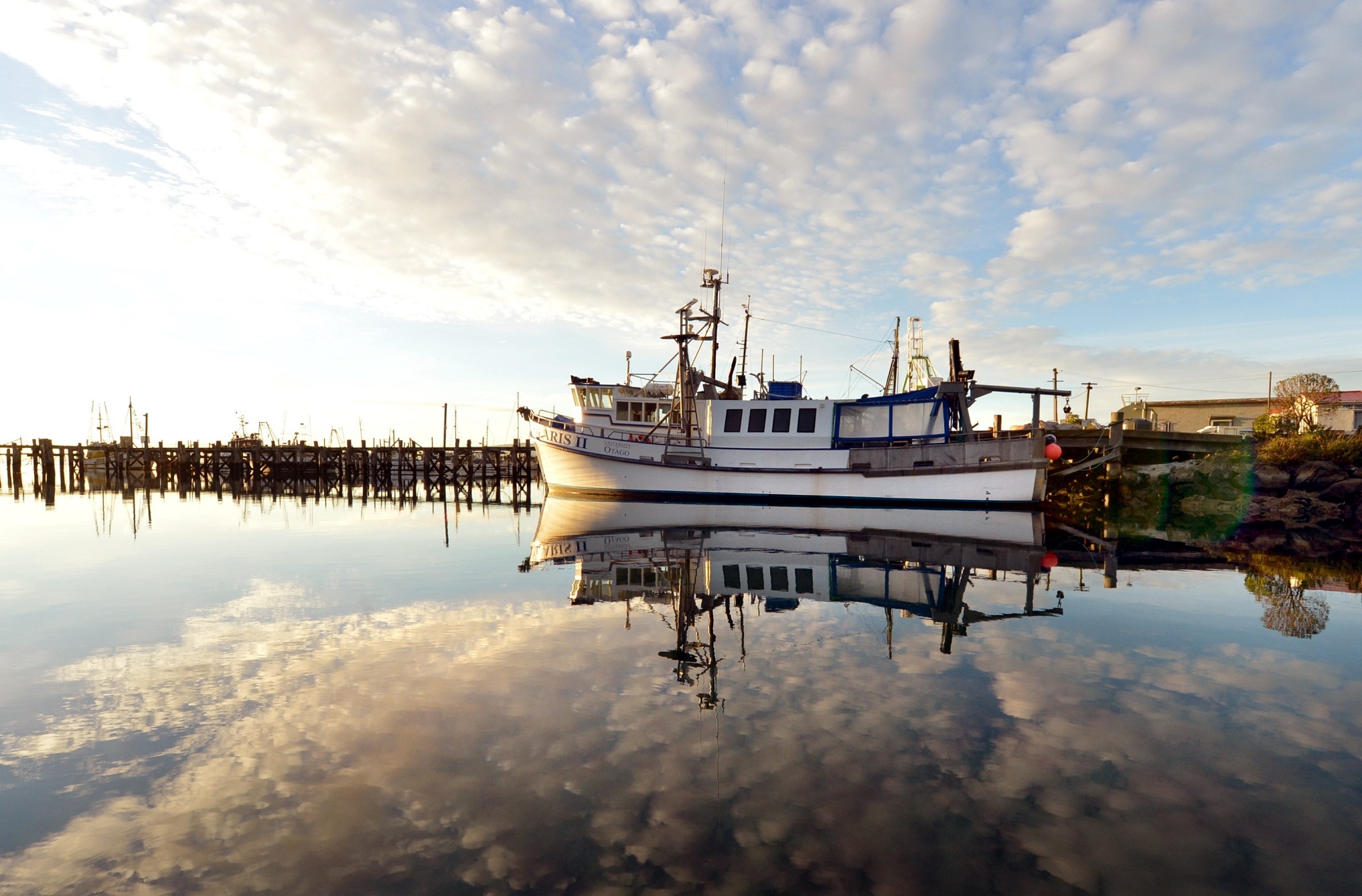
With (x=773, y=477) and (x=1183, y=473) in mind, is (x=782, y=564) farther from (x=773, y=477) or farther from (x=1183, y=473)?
(x=1183, y=473)

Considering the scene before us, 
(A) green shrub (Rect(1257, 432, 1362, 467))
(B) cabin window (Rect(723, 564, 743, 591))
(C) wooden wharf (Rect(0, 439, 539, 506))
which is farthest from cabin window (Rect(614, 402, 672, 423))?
(A) green shrub (Rect(1257, 432, 1362, 467))

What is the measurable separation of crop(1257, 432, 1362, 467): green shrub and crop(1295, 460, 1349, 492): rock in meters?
0.42

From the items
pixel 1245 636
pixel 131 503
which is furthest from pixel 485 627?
pixel 131 503

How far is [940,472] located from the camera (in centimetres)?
2350

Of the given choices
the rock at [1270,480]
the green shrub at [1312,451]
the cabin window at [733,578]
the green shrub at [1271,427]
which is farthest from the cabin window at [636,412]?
the green shrub at [1271,427]

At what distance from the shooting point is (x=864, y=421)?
25.4 meters

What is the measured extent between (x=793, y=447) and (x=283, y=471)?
5555 cm

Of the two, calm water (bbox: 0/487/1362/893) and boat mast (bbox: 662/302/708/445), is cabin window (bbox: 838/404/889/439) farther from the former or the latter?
calm water (bbox: 0/487/1362/893)

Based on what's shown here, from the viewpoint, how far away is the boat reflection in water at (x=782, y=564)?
8695mm

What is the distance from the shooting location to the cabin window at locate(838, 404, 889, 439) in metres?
25.2

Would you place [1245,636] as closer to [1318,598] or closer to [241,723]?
[1318,598]

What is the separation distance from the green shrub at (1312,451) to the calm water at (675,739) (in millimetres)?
22372

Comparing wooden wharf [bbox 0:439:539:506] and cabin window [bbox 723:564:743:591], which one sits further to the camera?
wooden wharf [bbox 0:439:539:506]

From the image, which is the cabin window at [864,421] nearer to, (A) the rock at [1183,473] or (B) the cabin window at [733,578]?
(A) the rock at [1183,473]
